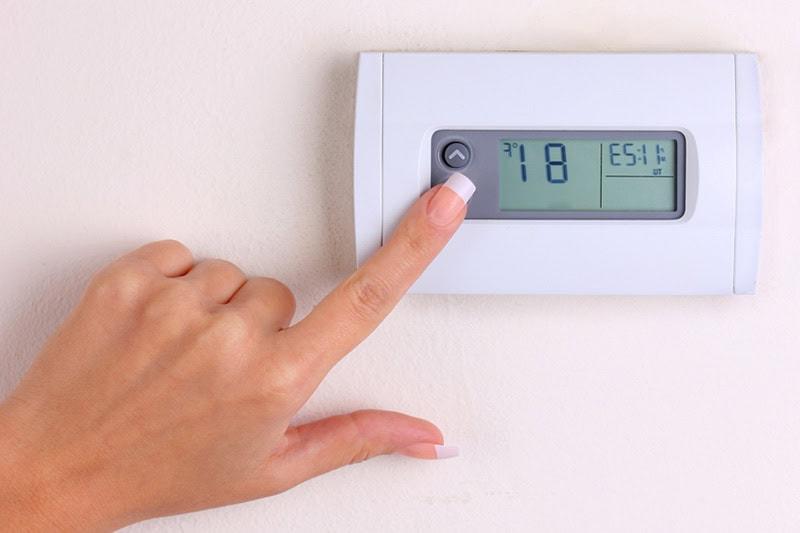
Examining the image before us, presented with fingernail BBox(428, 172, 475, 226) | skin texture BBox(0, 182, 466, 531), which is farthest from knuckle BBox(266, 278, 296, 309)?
fingernail BBox(428, 172, 475, 226)

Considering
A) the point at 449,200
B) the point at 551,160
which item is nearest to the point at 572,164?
the point at 551,160

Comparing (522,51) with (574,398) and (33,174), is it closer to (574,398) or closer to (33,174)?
(574,398)

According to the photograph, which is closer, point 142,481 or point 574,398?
point 142,481

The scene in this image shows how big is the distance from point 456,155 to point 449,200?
0.19 feet

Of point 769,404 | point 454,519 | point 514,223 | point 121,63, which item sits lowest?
point 454,519

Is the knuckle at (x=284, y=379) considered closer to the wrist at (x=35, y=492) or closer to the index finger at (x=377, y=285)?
the index finger at (x=377, y=285)

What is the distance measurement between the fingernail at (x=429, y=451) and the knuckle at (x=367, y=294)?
0.52 ft

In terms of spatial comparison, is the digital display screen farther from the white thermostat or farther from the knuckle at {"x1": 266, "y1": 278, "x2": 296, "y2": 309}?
the knuckle at {"x1": 266, "y1": 278, "x2": 296, "y2": 309}

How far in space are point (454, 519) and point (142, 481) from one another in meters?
0.29

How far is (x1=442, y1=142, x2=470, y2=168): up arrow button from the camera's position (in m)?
0.72

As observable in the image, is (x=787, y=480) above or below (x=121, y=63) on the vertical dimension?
below

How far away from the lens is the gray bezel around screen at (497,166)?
0.72 meters

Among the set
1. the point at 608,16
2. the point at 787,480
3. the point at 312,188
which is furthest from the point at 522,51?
the point at 787,480

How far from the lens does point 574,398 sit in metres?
0.78
